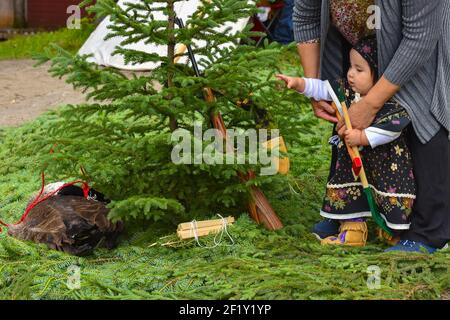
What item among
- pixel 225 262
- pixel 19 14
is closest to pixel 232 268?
pixel 225 262

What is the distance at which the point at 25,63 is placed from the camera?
1103 centimetres

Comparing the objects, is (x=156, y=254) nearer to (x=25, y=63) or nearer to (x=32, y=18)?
(x=25, y=63)

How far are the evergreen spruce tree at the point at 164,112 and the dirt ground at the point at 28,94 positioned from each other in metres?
3.57

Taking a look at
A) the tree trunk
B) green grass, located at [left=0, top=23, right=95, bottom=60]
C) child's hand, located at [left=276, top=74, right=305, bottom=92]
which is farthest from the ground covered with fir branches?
the tree trunk

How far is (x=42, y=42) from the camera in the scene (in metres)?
12.2

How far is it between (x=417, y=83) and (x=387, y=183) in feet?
1.54

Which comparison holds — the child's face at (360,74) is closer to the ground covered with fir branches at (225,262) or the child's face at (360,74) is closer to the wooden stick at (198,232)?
the ground covered with fir branches at (225,262)

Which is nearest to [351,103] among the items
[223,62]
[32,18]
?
[223,62]

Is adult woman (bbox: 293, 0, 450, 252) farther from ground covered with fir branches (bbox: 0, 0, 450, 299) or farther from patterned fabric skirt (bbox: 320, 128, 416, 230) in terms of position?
ground covered with fir branches (bbox: 0, 0, 450, 299)

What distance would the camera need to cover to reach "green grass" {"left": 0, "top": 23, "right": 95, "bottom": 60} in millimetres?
11789

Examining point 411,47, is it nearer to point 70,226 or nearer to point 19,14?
point 70,226

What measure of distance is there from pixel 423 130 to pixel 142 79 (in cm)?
132

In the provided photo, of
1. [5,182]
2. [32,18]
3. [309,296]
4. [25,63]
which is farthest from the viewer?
[32,18]
